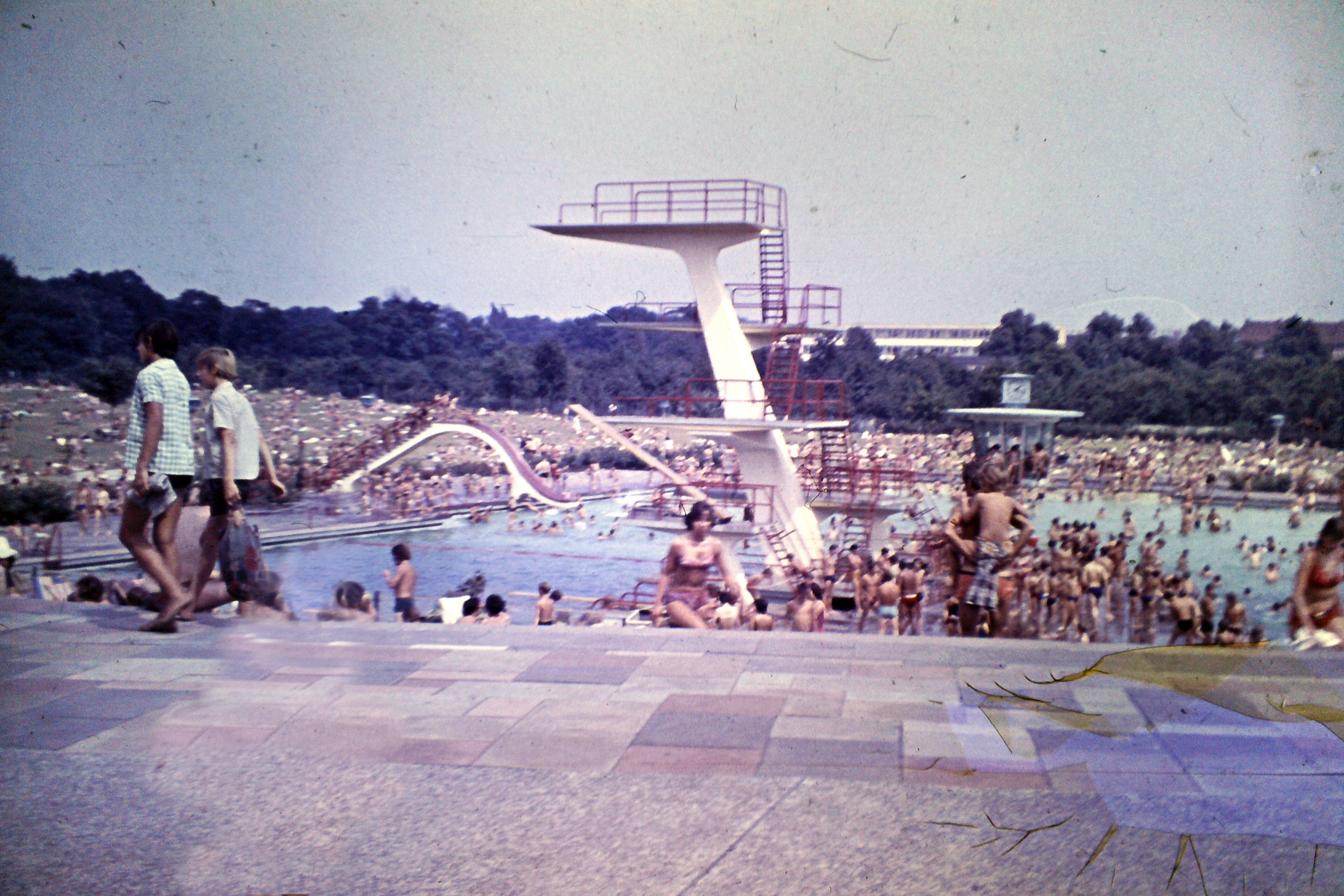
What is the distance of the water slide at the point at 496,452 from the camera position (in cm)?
619

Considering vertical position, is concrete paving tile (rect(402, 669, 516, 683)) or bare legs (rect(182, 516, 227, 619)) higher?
bare legs (rect(182, 516, 227, 619))

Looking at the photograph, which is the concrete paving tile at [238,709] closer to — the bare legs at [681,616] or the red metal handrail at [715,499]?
the bare legs at [681,616]

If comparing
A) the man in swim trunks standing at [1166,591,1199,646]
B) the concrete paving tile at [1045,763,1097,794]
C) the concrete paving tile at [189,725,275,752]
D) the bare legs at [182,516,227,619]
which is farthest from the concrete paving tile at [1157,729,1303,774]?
the bare legs at [182,516,227,619]

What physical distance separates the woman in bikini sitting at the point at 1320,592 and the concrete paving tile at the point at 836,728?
270 centimetres

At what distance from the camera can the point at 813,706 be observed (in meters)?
3.48

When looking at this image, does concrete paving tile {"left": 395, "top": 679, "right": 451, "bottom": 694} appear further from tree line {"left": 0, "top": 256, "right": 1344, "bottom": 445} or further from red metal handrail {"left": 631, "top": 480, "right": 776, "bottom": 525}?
tree line {"left": 0, "top": 256, "right": 1344, "bottom": 445}

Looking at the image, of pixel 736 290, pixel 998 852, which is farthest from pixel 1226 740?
pixel 736 290

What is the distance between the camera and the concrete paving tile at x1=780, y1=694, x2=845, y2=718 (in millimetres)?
3404

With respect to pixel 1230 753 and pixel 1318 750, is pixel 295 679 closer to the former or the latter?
pixel 1230 753

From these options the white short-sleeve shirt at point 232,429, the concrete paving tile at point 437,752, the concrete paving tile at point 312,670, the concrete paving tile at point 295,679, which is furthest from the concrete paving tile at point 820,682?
the white short-sleeve shirt at point 232,429

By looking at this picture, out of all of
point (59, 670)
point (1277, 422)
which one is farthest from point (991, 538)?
point (59, 670)

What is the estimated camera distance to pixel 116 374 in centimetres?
600

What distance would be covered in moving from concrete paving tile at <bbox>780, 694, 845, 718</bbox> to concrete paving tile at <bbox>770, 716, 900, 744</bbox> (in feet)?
0.12

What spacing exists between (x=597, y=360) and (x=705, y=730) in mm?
3076
